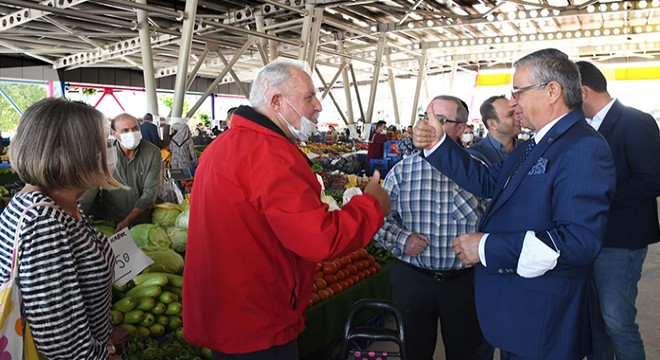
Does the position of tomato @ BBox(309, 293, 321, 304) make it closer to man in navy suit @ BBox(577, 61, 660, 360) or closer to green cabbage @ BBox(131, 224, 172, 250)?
green cabbage @ BBox(131, 224, 172, 250)

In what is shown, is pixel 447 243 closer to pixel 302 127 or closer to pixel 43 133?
pixel 302 127

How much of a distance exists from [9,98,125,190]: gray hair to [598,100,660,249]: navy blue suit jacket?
2419 millimetres

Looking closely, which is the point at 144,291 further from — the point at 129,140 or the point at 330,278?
the point at 129,140

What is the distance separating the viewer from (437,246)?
2.51m

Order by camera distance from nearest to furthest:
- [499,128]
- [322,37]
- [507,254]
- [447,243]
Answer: [507,254] → [447,243] → [499,128] → [322,37]

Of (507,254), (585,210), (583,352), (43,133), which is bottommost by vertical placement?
(583,352)

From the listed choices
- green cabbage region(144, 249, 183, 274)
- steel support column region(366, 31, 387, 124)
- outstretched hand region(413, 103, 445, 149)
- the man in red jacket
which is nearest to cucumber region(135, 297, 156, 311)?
green cabbage region(144, 249, 183, 274)

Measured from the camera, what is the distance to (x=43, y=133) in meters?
1.35

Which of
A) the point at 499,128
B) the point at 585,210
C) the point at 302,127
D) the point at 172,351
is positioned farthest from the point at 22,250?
the point at 499,128

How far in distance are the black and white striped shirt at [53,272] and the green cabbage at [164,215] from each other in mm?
2605

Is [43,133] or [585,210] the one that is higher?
[43,133]

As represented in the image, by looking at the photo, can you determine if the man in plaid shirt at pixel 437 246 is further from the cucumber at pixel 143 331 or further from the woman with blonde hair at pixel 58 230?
the woman with blonde hair at pixel 58 230

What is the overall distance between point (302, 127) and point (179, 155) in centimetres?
668

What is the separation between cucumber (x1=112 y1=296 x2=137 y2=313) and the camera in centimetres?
251
